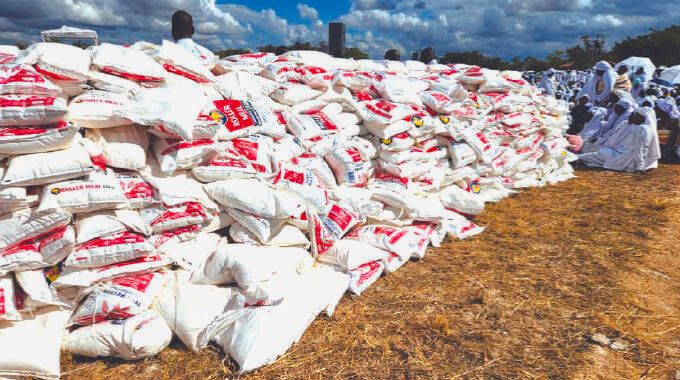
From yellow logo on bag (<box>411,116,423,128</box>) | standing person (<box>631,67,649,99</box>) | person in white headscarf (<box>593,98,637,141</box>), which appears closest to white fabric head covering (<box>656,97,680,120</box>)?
person in white headscarf (<box>593,98,637,141</box>)

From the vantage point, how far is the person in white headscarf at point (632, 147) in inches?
237

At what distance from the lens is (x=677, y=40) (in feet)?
72.2

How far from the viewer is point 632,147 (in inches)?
241

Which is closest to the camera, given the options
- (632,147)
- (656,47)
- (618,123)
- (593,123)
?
(632,147)

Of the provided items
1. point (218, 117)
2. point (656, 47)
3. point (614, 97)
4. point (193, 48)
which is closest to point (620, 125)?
point (614, 97)

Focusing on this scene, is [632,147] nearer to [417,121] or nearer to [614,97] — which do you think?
[614,97]

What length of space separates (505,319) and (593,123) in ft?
20.7

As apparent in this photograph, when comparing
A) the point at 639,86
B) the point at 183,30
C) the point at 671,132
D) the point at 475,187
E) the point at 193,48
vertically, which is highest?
the point at 183,30

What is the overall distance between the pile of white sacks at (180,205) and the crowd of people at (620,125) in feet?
14.5

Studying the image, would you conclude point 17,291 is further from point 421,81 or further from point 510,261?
point 421,81

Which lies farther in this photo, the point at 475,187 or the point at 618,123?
the point at 618,123

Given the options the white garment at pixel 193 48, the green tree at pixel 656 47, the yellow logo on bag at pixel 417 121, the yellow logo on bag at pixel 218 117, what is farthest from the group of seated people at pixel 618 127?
the green tree at pixel 656 47

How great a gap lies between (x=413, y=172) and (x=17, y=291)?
2.62 metres

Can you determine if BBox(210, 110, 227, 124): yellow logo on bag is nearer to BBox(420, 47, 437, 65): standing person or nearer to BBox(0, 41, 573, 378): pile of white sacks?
BBox(0, 41, 573, 378): pile of white sacks
